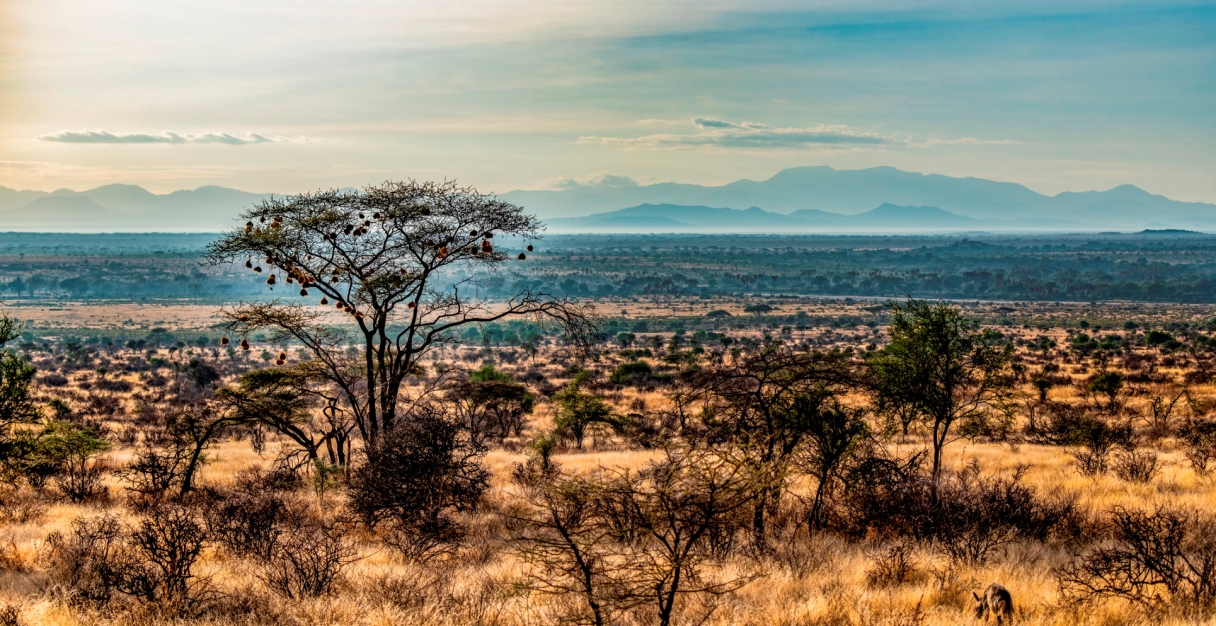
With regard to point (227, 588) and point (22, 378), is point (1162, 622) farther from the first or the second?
point (22, 378)

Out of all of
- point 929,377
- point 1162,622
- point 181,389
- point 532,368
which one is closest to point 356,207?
point 929,377

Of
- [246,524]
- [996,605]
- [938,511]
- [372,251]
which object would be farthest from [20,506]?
[996,605]

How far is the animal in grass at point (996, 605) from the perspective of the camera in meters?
8.10

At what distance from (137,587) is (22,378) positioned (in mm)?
6378

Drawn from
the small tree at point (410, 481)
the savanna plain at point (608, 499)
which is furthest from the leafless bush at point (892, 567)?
the small tree at point (410, 481)

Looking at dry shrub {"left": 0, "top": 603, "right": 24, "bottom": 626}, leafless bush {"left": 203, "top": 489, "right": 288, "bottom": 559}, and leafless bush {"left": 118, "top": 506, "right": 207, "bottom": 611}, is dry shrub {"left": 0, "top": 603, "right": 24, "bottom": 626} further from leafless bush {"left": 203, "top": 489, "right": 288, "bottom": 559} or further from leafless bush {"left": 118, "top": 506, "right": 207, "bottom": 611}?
leafless bush {"left": 203, "top": 489, "right": 288, "bottom": 559}

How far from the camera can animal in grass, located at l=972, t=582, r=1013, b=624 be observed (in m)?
8.10

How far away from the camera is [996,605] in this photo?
815cm

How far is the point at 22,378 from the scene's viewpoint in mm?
13477

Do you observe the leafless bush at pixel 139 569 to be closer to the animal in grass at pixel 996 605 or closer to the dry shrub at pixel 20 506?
the dry shrub at pixel 20 506

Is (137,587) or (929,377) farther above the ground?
(929,377)

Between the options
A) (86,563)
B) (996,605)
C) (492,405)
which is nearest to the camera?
(996,605)

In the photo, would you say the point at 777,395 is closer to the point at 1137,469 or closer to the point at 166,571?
the point at 166,571

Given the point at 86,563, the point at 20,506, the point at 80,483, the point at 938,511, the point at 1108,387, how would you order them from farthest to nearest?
the point at 1108,387 → the point at 80,483 → the point at 20,506 → the point at 938,511 → the point at 86,563
